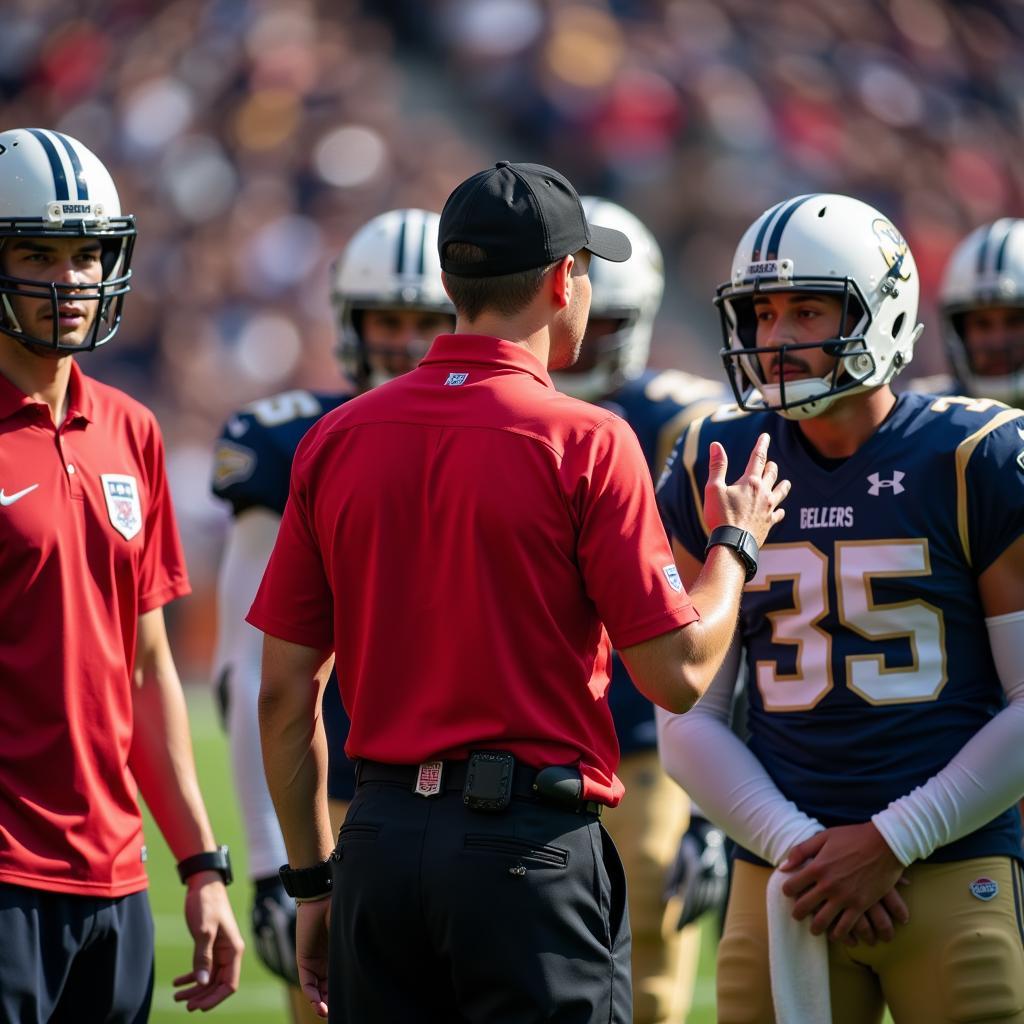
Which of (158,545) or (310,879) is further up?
(158,545)

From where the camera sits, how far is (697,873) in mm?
3916

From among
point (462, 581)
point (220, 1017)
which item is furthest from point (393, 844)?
point (220, 1017)

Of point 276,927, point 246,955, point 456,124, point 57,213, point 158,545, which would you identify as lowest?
point 246,955

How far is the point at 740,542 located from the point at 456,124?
1407 cm

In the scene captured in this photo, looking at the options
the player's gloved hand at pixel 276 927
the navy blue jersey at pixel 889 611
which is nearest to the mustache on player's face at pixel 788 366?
the navy blue jersey at pixel 889 611

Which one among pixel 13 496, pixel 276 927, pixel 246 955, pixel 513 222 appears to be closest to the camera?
pixel 513 222

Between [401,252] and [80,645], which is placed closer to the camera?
[80,645]

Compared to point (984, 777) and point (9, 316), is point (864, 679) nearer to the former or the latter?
point (984, 777)

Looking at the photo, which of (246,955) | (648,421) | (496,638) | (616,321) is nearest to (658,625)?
(496,638)

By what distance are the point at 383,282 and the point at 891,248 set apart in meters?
1.38

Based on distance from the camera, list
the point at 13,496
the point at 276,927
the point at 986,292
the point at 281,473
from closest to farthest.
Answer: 1. the point at 13,496
2. the point at 276,927
3. the point at 281,473
4. the point at 986,292

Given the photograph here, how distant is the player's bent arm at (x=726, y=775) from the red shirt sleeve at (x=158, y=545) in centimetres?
95

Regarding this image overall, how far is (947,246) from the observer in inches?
610

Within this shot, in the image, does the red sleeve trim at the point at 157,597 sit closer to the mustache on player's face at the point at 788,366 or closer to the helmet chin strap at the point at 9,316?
the helmet chin strap at the point at 9,316
